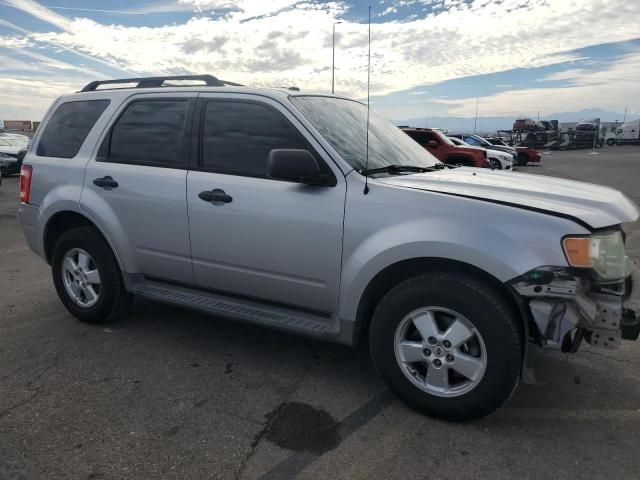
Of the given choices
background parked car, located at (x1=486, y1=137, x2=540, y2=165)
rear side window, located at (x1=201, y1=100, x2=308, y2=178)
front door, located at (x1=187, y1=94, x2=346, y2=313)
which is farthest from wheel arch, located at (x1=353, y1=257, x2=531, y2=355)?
background parked car, located at (x1=486, y1=137, x2=540, y2=165)

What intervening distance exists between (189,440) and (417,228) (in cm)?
165

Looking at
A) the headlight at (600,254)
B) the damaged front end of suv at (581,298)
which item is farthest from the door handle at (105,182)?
the headlight at (600,254)

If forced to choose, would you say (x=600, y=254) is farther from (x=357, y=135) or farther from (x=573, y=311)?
(x=357, y=135)

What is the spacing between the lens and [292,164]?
3.04 meters

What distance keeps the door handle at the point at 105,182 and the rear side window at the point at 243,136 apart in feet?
2.73

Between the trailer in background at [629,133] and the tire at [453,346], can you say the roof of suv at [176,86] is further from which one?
the trailer in background at [629,133]

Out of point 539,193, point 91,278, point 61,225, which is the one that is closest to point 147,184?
point 91,278

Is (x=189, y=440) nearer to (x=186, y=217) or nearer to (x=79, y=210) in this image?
(x=186, y=217)

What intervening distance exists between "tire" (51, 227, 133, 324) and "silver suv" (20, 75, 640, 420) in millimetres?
13

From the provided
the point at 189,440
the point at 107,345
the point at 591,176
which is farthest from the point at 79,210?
the point at 591,176

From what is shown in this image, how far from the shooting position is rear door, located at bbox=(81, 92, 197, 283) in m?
3.76

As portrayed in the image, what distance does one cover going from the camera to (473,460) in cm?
261

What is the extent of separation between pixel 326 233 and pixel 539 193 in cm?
125

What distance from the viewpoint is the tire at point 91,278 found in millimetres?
4156
